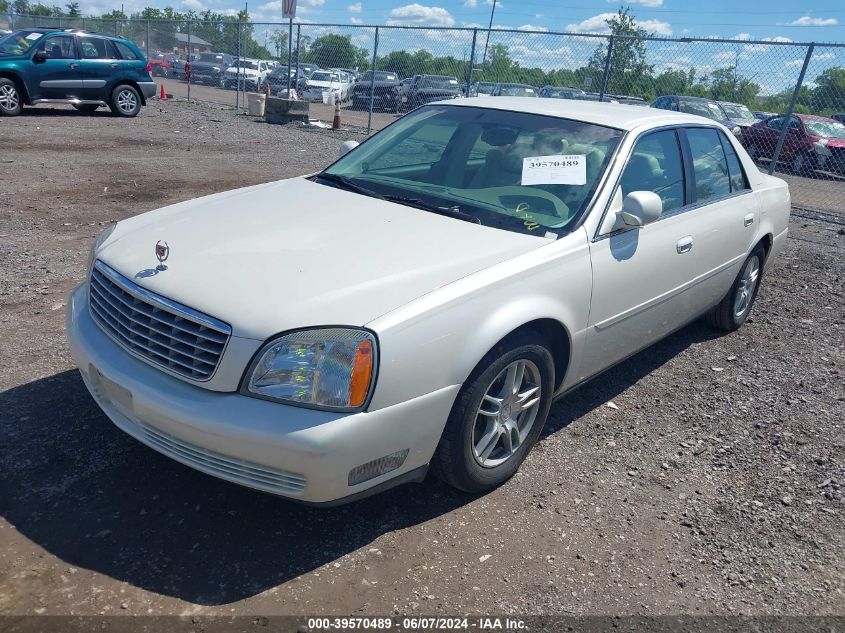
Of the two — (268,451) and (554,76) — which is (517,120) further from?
(554,76)

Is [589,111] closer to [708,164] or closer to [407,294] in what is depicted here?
[708,164]

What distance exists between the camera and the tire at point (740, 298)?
17.6 ft

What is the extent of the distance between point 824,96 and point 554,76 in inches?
203

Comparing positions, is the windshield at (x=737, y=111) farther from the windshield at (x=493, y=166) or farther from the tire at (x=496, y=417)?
the tire at (x=496, y=417)

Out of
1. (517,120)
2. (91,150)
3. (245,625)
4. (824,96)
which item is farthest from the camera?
(824,96)

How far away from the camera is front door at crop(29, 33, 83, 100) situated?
14609 mm

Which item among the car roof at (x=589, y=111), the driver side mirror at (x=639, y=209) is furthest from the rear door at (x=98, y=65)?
the driver side mirror at (x=639, y=209)

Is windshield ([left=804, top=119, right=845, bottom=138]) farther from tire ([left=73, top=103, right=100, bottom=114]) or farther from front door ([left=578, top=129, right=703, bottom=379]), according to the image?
tire ([left=73, top=103, right=100, bottom=114])

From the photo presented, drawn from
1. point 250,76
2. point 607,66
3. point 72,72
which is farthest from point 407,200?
point 250,76

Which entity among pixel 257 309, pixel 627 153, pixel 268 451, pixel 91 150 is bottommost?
pixel 91 150

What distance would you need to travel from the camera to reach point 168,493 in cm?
306

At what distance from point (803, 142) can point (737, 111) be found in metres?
1.66

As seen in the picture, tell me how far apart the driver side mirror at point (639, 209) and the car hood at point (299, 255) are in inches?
22.4

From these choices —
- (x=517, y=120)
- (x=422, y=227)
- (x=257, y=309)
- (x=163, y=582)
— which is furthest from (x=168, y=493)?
(x=517, y=120)
